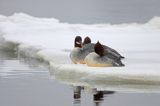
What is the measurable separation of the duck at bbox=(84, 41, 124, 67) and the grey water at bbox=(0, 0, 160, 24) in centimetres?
1549

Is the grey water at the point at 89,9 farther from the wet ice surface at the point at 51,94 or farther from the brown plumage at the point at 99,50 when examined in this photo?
the wet ice surface at the point at 51,94

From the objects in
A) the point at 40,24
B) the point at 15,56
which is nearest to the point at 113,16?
the point at 40,24

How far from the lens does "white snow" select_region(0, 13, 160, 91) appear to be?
9.74 meters

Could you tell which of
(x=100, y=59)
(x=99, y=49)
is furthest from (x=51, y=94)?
(x=99, y=49)

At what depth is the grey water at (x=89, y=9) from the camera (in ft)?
91.3

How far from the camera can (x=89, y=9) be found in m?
30.0

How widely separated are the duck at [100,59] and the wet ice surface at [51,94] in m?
0.59

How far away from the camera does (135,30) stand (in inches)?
850

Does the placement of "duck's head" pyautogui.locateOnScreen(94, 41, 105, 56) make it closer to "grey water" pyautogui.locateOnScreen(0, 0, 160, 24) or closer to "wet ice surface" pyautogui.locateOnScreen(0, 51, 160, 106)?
"wet ice surface" pyautogui.locateOnScreen(0, 51, 160, 106)

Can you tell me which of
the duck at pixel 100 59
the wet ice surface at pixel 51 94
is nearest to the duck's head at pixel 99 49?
the duck at pixel 100 59

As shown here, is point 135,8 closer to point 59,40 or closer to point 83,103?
point 59,40

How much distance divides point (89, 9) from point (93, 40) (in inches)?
488

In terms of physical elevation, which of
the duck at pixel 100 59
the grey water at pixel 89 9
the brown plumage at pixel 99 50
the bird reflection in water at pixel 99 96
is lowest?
the bird reflection in water at pixel 99 96

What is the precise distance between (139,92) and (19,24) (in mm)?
12653
